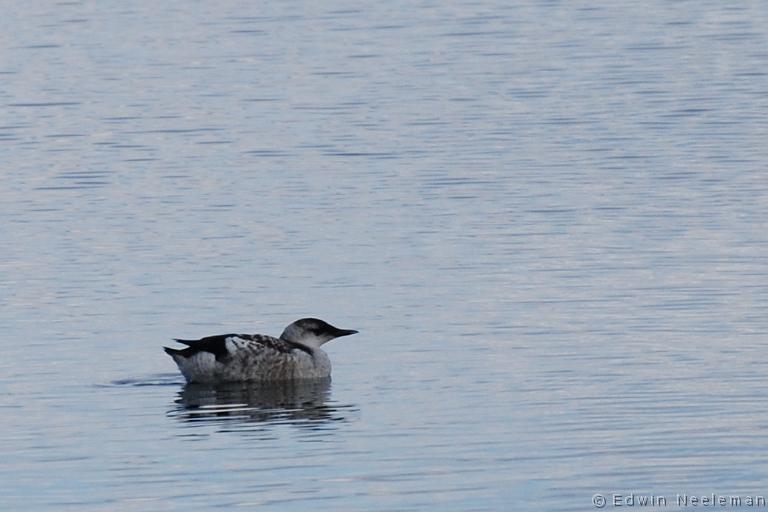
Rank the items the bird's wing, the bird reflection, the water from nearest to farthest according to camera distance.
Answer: the water → the bird reflection → the bird's wing

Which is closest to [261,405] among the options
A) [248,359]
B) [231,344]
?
[231,344]

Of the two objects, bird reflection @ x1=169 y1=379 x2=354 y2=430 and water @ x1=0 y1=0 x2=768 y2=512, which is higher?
water @ x1=0 y1=0 x2=768 y2=512

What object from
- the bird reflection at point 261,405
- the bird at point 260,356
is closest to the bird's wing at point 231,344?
the bird at point 260,356

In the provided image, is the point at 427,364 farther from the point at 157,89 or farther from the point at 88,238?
the point at 157,89

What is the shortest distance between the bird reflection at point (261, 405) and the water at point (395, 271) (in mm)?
54

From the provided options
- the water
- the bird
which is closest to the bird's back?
the bird

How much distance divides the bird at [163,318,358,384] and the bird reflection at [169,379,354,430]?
8cm

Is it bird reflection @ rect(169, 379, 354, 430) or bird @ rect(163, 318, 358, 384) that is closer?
bird reflection @ rect(169, 379, 354, 430)

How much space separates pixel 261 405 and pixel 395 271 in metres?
4.74

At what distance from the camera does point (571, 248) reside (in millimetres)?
23562

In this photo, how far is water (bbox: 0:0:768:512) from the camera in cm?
1516

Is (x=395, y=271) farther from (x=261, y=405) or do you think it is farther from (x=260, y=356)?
(x=261, y=405)

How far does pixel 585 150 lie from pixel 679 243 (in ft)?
24.7

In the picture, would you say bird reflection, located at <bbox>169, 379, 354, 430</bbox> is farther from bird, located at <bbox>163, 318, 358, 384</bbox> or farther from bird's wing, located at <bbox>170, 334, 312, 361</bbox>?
bird's wing, located at <bbox>170, 334, 312, 361</bbox>
